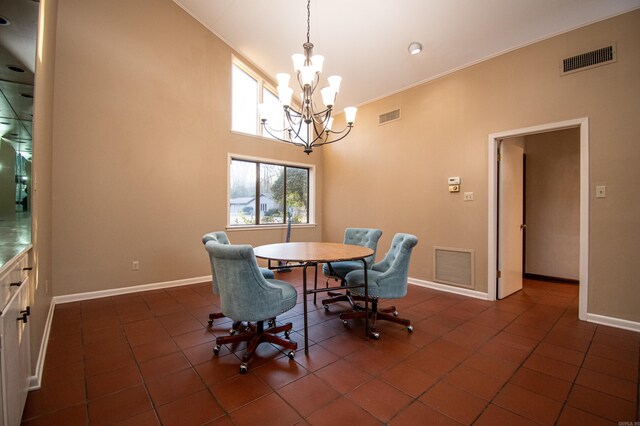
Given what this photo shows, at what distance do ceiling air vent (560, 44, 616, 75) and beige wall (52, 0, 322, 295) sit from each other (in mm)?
4547

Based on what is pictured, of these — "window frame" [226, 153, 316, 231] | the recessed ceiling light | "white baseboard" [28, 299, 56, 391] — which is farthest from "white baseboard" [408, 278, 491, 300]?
"white baseboard" [28, 299, 56, 391]

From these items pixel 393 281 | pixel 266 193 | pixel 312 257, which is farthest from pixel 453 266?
pixel 266 193

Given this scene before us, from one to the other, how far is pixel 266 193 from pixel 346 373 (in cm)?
393

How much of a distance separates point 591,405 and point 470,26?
3.67 m

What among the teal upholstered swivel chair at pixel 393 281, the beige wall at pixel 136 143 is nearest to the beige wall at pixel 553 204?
the teal upholstered swivel chair at pixel 393 281

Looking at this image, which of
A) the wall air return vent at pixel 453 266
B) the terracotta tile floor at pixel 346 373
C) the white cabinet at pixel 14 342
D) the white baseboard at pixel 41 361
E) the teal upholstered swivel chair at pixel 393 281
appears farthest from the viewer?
the wall air return vent at pixel 453 266

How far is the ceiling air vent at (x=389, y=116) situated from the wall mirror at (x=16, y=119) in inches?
165

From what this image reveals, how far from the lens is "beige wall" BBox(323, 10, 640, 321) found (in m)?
2.74

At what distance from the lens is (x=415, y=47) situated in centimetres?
363

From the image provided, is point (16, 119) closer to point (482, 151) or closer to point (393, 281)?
point (393, 281)

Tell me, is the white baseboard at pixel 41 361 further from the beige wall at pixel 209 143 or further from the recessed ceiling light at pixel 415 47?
the recessed ceiling light at pixel 415 47

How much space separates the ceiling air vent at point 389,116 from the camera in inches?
181

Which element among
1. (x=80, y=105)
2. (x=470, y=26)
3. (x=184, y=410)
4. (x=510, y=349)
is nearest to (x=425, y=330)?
(x=510, y=349)

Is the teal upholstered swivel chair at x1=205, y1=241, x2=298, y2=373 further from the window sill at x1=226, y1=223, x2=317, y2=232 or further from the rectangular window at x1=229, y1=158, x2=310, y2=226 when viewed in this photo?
the rectangular window at x1=229, y1=158, x2=310, y2=226
